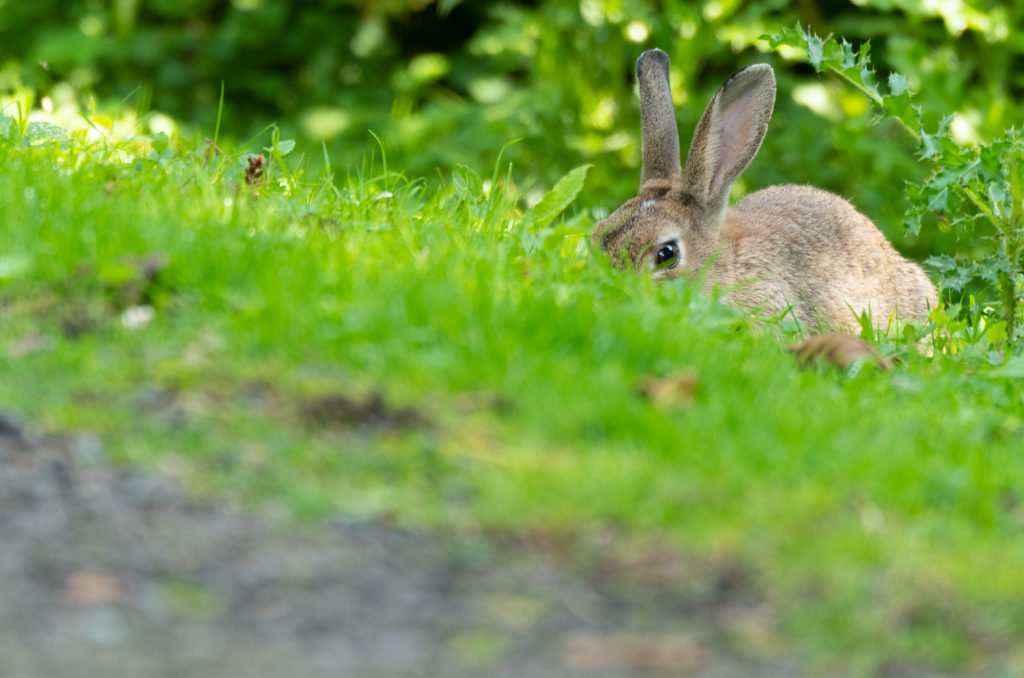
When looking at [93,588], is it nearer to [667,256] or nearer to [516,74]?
[667,256]

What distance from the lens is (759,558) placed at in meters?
2.87

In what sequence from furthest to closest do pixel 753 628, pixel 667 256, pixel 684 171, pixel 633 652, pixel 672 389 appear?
pixel 684 171, pixel 667 256, pixel 672 389, pixel 753 628, pixel 633 652

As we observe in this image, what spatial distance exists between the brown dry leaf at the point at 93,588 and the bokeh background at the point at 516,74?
4.87m

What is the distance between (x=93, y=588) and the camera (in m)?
2.60

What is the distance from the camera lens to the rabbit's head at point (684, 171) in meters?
6.02

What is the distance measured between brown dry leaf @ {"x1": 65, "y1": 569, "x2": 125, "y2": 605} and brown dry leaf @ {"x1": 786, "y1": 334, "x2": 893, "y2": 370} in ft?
8.72

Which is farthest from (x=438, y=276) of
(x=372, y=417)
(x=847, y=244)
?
(x=847, y=244)

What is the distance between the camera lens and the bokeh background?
8.34 m

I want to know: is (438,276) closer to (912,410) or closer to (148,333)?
(148,333)

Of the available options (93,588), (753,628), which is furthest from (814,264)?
(93,588)

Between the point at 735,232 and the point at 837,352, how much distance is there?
1945 mm

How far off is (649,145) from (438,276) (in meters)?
2.76

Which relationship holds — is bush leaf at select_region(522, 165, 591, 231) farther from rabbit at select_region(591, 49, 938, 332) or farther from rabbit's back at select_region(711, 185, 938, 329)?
rabbit's back at select_region(711, 185, 938, 329)

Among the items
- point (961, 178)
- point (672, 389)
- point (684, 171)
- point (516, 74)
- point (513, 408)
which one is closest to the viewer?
point (513, 408)
